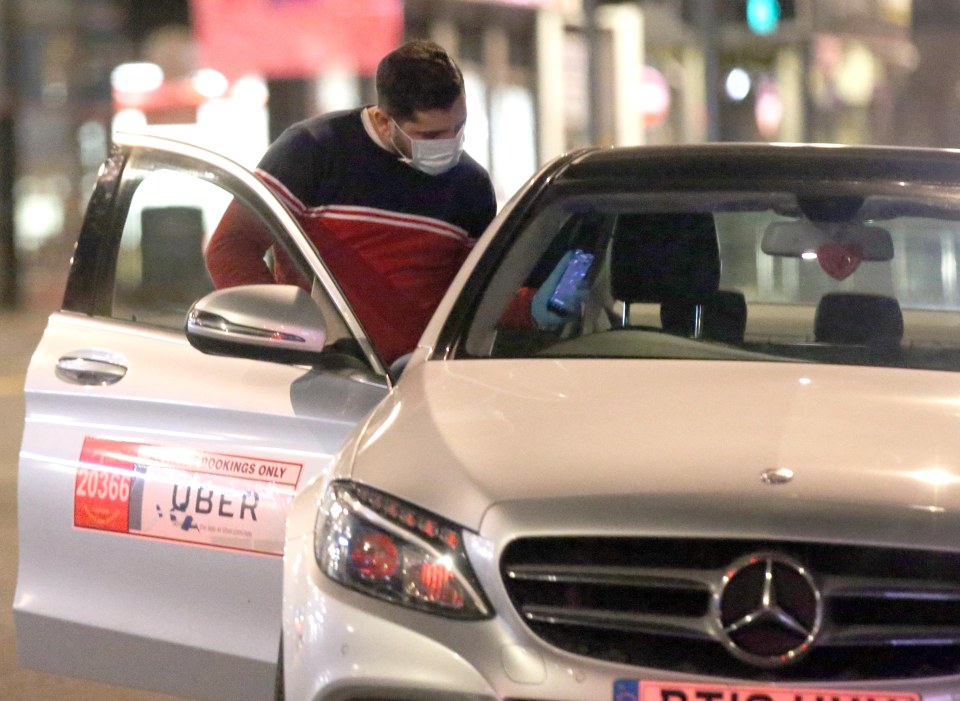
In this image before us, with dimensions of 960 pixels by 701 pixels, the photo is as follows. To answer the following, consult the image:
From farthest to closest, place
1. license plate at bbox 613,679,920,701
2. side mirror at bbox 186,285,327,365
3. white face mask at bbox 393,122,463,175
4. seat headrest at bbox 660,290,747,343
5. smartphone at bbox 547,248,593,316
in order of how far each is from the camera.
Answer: white face mask at bbox 393,122,463,175 < smartphone at bbox 547,248,593,316 < seat headrest at bbox 660,290,747,343 < side mirror at bbox 186,285,327,365 < license plate at bbox 613,679,920,701

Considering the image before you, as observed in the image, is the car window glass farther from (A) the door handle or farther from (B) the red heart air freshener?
(B) the red heart air freshener

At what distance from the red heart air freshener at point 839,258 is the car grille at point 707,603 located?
1448 millimetres

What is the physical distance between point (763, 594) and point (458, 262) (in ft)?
6.78

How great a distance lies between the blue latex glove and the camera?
4.02 meters

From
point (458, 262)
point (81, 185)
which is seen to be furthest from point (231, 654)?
point (81, 185)

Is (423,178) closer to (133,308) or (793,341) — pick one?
(133,308)

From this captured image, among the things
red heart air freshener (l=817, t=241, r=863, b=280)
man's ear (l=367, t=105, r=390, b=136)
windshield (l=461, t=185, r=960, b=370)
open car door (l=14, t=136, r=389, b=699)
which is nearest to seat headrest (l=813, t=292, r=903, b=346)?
windshield (l=461, t=185, r=960, b=370)

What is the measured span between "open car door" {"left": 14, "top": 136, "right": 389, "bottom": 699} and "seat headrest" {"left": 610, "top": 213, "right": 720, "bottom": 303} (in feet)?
2.33

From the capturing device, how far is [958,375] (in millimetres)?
3617

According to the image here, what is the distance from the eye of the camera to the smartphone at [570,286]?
410cm

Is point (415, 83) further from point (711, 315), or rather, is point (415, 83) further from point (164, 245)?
point (711, 315)

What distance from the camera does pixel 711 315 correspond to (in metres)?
4.10

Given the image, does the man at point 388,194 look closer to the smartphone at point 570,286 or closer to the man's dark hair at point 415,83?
the man's dark hair at point 415,83

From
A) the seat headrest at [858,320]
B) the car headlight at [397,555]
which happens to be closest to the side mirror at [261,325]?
the car headlight at [397,555]
